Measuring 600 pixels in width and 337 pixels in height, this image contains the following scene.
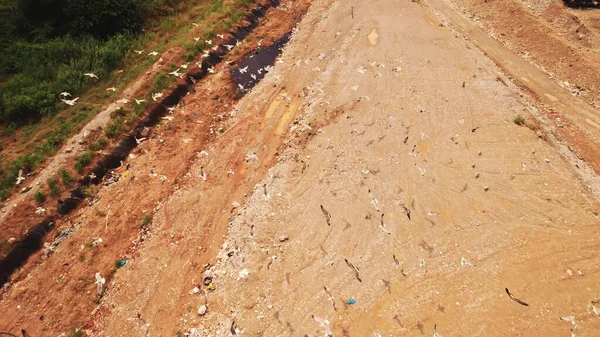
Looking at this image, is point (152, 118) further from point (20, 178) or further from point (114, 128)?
point (20, 178)

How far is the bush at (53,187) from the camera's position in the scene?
11.1m

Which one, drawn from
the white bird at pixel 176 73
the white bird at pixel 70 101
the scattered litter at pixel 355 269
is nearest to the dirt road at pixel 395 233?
the scattered litter at pixel 355 269

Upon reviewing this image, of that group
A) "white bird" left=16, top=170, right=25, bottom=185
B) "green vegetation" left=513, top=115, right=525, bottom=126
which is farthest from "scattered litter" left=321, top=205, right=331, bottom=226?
"white bird" left=16, top=170, right=25, bottom=185

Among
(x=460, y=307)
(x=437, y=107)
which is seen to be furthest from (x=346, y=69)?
(x=460, y=307)

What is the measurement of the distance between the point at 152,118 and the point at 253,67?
19.1 ft

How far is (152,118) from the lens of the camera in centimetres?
1409

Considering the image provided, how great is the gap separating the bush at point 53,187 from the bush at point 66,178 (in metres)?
0.25

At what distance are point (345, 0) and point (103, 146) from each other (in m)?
16.9

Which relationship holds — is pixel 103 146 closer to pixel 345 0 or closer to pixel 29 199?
pixel 29 199

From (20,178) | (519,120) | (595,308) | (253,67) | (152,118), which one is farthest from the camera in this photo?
(253,67)

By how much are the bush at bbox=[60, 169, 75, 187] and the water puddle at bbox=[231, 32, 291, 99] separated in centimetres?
723

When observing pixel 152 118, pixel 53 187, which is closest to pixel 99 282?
pixel 53 187

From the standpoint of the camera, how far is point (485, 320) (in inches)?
315

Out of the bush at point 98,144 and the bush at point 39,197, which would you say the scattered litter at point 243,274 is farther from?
the bush at point 98,144
